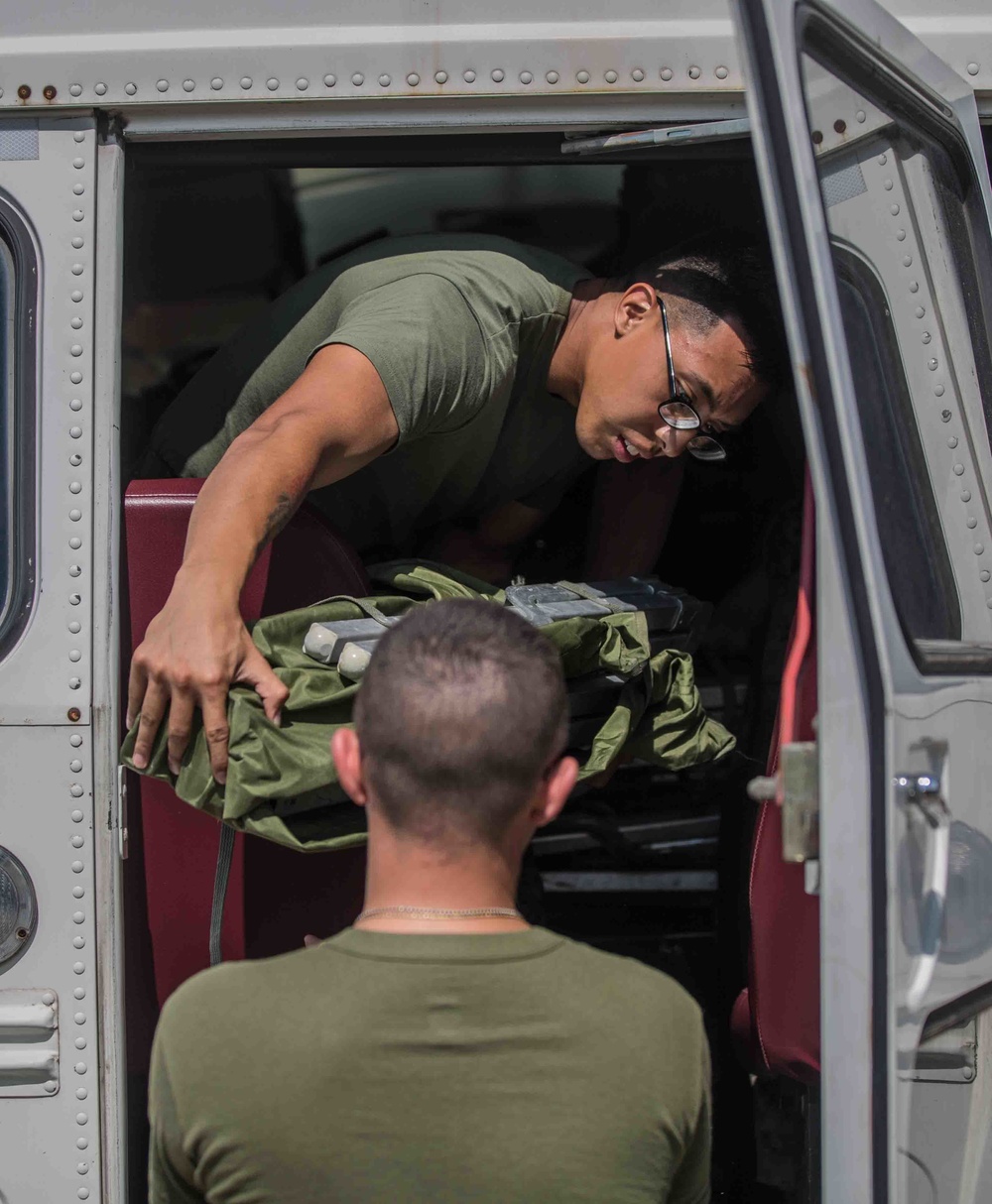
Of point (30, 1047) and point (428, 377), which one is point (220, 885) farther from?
point (428, 377)

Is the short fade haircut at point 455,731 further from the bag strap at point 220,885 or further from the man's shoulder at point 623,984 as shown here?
the bag strap at point 220,885

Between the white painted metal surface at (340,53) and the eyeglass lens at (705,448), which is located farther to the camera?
the eyeglass lens at (705,448)

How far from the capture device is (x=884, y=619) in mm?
1262

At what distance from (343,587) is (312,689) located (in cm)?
32

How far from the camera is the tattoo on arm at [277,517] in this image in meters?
1.63

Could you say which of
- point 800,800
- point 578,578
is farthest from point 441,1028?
point 578,578

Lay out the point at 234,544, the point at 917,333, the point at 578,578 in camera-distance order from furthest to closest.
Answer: the point at 578,578
the point at 917,333
the point at 234,544

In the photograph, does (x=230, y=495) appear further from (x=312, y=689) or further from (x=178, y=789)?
(x=178, y=789)

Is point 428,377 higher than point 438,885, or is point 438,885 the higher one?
point 428,377

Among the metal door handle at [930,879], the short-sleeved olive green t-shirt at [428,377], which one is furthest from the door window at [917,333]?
the short-sleeved olive green t-shirt at [428,377]

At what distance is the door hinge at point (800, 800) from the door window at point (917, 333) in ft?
0.66

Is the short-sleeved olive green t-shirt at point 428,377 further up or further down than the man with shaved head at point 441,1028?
further up

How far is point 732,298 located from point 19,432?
1.30 meters

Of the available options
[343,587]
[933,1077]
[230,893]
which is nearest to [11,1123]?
[230,893]
